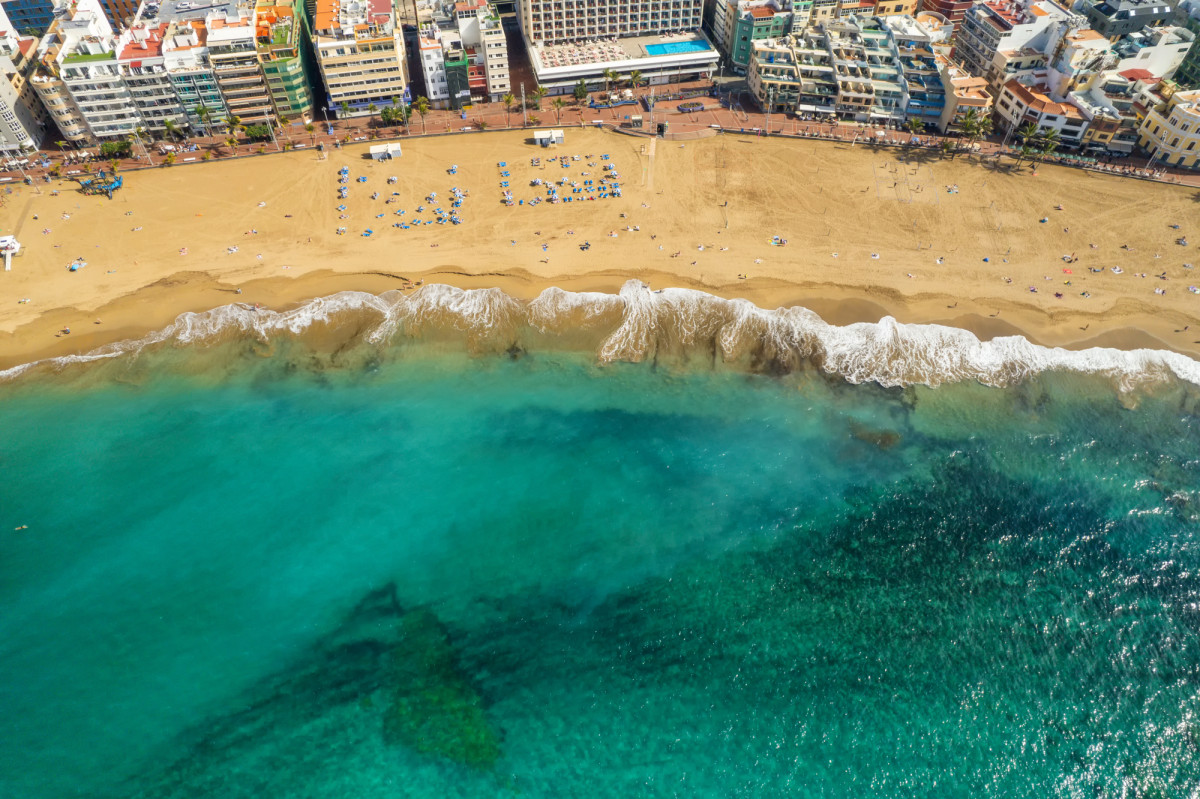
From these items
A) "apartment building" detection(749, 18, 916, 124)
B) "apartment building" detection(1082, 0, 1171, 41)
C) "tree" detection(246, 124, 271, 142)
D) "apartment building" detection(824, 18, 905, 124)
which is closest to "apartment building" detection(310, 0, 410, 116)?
"tree" detection(246, 124, 271, 142)

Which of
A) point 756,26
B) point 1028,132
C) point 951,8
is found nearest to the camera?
point 1028,132

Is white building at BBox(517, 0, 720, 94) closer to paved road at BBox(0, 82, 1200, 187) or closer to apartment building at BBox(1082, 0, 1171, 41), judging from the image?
paved road at BBox(0, 82, 1200, 187)

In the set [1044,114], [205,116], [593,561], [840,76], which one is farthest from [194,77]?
[1044,114]

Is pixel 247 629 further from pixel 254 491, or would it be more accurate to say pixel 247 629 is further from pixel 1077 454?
pixel 1077 454

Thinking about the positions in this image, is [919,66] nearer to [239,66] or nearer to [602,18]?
[602,18]

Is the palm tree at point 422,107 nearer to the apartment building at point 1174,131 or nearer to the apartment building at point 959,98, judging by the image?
the apartment building at point 959,98
